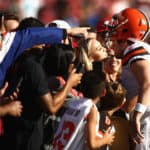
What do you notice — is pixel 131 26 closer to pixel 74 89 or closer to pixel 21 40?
pixel 74 89

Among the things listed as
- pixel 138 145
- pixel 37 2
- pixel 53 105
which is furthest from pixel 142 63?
pixel 37 2

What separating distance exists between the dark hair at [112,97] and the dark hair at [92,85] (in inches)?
8.1

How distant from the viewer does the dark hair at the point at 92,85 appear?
446cm

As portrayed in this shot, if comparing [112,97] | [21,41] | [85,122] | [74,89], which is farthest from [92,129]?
[21,41]

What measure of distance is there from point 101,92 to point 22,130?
0.59 metres

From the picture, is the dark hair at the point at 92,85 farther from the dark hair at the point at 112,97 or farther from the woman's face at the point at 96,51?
the woman's face at the point at 96,51

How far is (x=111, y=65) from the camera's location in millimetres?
5129

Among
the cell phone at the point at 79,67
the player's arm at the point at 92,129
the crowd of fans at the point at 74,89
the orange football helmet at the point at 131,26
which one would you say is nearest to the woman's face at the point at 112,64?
the crowd of fans at the point at 74,89

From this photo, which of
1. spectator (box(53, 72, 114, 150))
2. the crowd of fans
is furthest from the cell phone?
spectator (box(53, 72, 114, 150))

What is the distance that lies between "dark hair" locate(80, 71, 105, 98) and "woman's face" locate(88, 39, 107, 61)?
2.05 ft

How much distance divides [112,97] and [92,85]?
12.5 inches

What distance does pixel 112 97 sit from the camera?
473cm

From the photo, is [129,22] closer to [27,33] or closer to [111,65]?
[111,65]

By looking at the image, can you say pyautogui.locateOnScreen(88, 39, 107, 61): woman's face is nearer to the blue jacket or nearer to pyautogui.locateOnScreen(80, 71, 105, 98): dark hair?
the blue jacket
